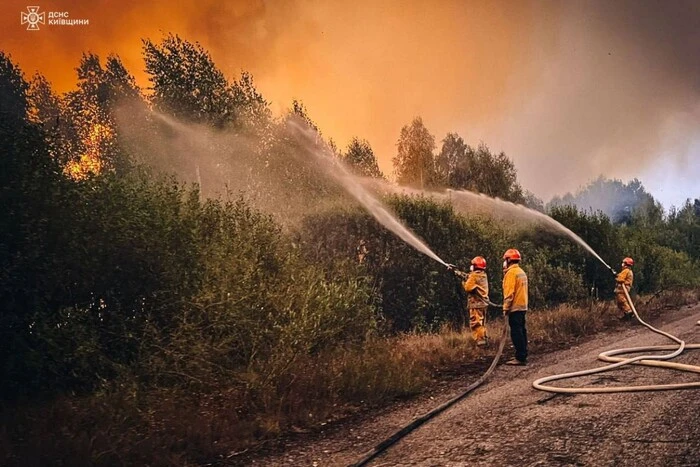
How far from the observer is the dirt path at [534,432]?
15.1ft

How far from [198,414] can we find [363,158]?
1011 inches

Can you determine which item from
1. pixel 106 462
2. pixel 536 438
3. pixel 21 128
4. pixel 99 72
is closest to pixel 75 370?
pixel 106 462

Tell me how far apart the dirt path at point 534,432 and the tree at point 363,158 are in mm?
21117

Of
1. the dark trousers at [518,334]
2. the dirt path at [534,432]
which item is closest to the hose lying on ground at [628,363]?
the dirt path at [534,432]

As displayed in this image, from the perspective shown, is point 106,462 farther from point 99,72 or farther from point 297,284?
point 99,72

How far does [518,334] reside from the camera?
377 inches

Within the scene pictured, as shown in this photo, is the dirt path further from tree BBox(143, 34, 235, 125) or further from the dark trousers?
tree BBox(143, 34, 235, 125)

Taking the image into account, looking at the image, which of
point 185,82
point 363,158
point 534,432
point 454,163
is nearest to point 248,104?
point 185,82

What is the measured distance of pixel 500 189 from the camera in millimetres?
40219

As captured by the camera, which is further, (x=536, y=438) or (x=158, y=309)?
(x=158, y=309)

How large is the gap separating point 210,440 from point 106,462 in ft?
3.48

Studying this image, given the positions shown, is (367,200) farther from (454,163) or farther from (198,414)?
(454,163)

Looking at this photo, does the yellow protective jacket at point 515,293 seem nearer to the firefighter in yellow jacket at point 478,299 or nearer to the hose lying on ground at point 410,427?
the firefighter in yellow jacket at point 478,299

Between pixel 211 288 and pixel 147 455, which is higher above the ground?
pixel 211 288
